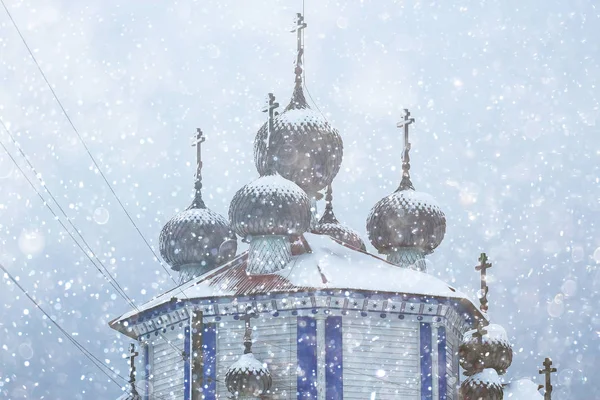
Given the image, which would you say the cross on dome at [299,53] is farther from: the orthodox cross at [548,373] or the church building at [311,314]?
the orthodox cross at [548,373]

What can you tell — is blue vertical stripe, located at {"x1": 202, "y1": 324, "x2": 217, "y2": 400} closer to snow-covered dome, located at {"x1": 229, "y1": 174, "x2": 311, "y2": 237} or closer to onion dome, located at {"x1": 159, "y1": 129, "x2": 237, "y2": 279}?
snow-covered dome, located at {"x1": 229, "y1": 174, "x2": 311, "y2": 237}

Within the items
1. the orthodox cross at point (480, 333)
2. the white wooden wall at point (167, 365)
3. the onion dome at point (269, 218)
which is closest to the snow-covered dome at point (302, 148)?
the onion dome at point (269, 218)

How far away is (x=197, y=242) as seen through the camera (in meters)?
27.1

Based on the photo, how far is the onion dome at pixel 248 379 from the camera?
72.5 ft

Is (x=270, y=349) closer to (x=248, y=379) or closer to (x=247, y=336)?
(x=247, y=336)

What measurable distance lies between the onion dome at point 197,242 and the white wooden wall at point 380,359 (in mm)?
5183

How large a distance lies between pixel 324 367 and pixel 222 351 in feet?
6.73

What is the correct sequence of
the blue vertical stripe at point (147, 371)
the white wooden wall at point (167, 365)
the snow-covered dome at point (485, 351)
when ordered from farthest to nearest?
the blue vertical stripe at point (147, 371) → the snow-covered dome at point (485, 351) → the white wooden wall at point (167, 365)

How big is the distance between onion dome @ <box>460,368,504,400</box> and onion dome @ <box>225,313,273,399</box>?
391cm

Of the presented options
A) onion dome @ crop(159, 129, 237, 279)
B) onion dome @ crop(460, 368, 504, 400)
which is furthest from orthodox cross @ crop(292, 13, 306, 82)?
onion dome @ crop(460, 368, 504, 400)

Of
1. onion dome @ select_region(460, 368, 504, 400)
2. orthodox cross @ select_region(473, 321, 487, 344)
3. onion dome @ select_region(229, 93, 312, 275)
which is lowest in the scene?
onion dome @ select_region(460, 368, 504, 400)

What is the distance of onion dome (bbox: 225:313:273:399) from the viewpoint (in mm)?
22094

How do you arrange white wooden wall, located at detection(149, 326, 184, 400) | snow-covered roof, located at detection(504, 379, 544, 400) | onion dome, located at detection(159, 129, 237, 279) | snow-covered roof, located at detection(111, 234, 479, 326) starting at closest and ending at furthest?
snow-covered roof, located at detection(111, 234, 479, 326)
white wooden wall, located at detection(149, 326, 184, 400)
snow-covered roof, located at detection(504, 379, 544, 400)
onion dome, located at detection(159, 129, 237, 279)

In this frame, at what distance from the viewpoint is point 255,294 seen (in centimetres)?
2300
